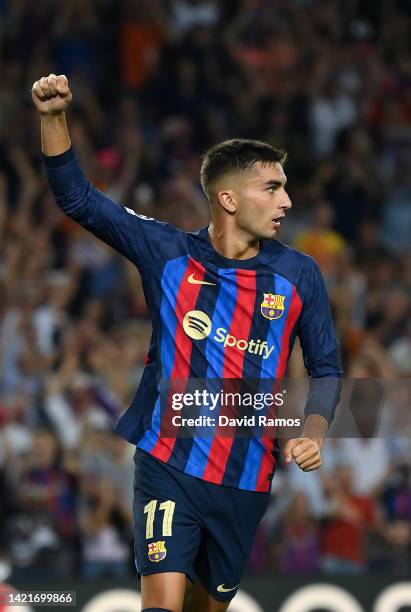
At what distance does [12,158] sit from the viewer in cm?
1170

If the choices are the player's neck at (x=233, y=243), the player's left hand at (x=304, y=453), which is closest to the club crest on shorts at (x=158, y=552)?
the player's left hand at (x=304, y=453)

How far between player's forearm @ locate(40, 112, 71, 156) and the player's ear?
2.15 feet

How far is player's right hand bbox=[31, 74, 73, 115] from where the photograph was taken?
188 inches

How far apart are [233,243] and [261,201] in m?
0.21

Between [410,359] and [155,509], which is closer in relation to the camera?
[155,509]

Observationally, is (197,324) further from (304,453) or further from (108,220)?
(304,453)

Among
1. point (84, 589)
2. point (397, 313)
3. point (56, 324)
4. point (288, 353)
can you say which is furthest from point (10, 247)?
point (288, 353)

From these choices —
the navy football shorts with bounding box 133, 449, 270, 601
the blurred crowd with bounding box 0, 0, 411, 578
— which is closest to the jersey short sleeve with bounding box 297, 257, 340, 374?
the navy football shorts with bounding box 133, 449, 270, 601

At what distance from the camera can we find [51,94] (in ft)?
15.8

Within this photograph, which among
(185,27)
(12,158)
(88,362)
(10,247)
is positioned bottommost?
(88,362)

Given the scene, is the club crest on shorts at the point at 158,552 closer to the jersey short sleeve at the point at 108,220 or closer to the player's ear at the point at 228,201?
the jersey short sleeve at the point at 108,220

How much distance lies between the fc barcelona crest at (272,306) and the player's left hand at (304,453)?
566 mm

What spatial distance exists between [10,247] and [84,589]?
4224 millimetres

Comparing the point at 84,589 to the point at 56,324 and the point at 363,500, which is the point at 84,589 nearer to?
the point at 363,500
